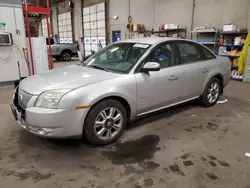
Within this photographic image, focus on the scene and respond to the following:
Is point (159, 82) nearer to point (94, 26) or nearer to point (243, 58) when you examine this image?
point (243, 58)

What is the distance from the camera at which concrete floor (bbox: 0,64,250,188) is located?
1.91 meters

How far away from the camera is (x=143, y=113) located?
2.83 metres

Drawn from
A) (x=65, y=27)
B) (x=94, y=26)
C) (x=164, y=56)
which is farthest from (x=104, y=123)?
(x=65, y=27)

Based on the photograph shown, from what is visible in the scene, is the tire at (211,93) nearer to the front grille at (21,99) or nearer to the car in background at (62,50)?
the front grille at (21,99)

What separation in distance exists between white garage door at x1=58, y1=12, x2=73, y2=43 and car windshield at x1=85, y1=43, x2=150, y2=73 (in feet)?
46.8

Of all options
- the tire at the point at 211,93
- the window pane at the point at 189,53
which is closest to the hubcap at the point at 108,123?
the window pane at the point at 189,53

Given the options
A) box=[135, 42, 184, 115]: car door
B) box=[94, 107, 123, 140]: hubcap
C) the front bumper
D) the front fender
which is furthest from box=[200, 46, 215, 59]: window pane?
the front bumper

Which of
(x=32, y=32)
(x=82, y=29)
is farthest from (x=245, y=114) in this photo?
(x=82, y=29)

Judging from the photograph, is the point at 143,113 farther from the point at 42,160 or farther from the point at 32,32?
the point at 32,32

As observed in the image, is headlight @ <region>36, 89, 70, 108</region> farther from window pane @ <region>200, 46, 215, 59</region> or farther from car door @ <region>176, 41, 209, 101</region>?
window pane @ <region>200, 46, 215, 59</region>

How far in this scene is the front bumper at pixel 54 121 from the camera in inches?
82.4

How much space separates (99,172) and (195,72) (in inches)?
89.0

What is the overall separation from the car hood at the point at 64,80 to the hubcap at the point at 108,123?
1.35 ft

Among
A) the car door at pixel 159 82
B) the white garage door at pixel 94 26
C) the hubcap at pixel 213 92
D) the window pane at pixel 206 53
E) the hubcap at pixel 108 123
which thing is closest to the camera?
the hubcap at pixel 108 123
